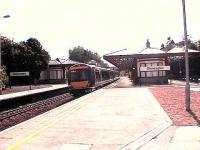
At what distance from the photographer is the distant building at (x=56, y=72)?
74.3 meters

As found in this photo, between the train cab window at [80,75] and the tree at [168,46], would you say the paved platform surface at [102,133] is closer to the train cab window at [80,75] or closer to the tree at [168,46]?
the train cab window at [80,75]

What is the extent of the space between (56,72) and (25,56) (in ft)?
33.0

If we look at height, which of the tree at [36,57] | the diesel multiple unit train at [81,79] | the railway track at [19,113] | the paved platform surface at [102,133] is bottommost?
the railway track at [19,113]

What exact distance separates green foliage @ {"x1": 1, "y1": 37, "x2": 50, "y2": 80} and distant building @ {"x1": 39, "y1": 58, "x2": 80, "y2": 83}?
9.26 feet

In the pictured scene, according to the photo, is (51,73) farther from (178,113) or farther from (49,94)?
(178,113)

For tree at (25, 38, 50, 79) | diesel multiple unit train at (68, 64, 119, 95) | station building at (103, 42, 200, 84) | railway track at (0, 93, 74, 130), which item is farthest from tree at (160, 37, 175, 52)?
railway track at (0, 93, 74, 130)

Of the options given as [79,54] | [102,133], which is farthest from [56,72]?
[79,54]

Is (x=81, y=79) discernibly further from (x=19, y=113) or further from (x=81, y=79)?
A: (x=19, y=113)

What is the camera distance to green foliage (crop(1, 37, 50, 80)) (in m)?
64.9

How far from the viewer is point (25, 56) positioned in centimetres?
6719

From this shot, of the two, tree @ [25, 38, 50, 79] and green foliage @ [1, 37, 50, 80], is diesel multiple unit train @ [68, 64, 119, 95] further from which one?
tree @ [25, 38, 50, 79]

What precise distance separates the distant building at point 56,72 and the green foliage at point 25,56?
2822 mm

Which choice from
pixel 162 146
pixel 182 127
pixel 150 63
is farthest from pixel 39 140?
pixel 150 63

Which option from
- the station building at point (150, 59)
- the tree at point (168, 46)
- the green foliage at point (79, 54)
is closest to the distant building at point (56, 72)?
the station building at point (150, 59)
